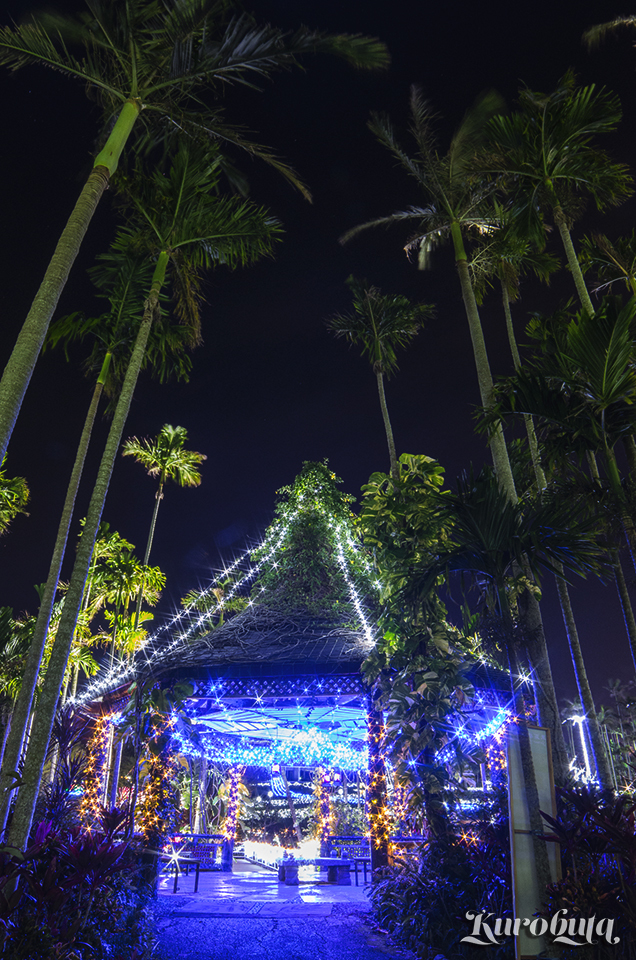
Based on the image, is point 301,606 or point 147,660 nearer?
point 147,660

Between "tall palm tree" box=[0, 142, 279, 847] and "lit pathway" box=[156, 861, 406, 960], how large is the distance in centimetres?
474

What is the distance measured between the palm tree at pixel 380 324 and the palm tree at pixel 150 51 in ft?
26.4

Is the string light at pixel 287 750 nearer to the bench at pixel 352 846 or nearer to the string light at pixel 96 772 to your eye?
the bench at pixel 352 846

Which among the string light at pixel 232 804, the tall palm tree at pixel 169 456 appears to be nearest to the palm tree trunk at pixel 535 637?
the string light at pixel 232 804

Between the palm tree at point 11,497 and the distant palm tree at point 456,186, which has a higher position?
the distant palm tree at point 456,186

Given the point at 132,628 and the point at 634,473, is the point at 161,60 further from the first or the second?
the point at 132,628

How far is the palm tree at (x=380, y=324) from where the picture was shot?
575 inches

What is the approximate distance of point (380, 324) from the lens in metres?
14.9

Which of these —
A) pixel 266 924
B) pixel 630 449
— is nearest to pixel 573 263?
pixel 630 449

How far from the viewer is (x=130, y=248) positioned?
347 inches

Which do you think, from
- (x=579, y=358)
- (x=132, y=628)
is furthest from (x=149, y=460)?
(x=579, y=358)

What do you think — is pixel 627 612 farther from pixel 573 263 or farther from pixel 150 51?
pixel 150 51

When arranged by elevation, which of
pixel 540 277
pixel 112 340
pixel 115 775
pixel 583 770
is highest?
pixel 540 277

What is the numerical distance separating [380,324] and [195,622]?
29.2ft
